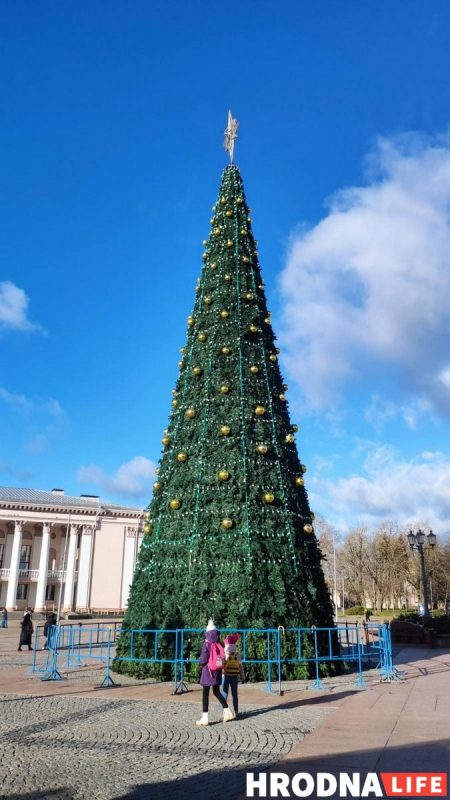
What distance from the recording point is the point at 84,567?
176ft

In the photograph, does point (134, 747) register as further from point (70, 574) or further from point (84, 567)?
point (84, 567)

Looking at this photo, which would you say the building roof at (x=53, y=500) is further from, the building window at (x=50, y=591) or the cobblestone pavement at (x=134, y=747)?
the cobblestone pavement at (x=134, y=747)

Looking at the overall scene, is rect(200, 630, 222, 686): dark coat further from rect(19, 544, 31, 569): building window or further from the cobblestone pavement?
rect(19, 544, 31, 569): building window

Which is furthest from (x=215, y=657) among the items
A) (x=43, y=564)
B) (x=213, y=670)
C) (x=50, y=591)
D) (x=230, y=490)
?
(x=50, y=591)

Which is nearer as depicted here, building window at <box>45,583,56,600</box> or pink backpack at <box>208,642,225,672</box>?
pink backpack at <box>208,642,225,672</box>

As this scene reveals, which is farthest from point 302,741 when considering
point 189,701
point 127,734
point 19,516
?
point 19,516

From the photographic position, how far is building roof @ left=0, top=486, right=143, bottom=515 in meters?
52.1

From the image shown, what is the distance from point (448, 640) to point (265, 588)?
16.3 meters

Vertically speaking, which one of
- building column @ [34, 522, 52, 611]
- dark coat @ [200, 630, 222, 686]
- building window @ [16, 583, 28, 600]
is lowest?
dark coat @ [200, 630, 222, 686]

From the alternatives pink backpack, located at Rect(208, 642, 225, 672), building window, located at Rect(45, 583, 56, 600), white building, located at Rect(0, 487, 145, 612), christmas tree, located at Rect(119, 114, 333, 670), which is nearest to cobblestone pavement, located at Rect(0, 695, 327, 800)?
pink backpack, located at Rect(208, 642, 225, 672)

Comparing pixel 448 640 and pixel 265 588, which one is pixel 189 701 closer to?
pixel 265 588

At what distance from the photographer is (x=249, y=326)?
1577 centimetres

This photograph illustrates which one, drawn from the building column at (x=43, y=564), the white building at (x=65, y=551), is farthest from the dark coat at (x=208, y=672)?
the building column at (x=43, y=564)

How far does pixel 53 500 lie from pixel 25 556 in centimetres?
571
